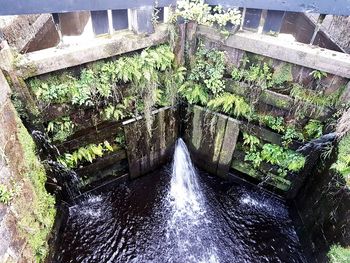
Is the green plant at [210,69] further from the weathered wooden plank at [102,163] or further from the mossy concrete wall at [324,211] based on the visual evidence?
the mossy concrete wall at [324,211]

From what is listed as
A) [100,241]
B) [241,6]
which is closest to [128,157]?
[100,241]

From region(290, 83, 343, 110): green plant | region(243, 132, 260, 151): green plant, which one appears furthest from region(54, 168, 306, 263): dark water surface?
region(290, 83, 343, 110): green plant

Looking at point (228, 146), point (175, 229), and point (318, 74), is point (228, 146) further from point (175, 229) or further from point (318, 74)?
point (318, 74)

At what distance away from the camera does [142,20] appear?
812cm

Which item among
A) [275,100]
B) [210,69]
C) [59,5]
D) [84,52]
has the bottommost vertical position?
[275,100]

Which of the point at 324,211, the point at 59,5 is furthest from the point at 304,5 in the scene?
the point at 59,5

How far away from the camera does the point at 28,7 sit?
6.46 m

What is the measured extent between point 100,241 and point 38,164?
3.24 metres

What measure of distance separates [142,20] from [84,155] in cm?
465

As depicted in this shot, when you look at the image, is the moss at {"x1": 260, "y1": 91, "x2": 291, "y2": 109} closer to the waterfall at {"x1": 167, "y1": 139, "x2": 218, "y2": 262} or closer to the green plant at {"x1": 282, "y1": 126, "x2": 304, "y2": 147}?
the green plant at {"x1": 282, "y1": 126, "x2": 304, "y2": 147}

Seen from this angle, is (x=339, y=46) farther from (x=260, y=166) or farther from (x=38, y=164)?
(x=38, y=164)

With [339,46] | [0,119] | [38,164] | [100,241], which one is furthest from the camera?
[339,46]

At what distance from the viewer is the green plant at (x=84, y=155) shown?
354 inches

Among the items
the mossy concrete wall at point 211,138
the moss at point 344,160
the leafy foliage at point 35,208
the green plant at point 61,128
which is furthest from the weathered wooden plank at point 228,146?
the leafy foliage at point 35,208
